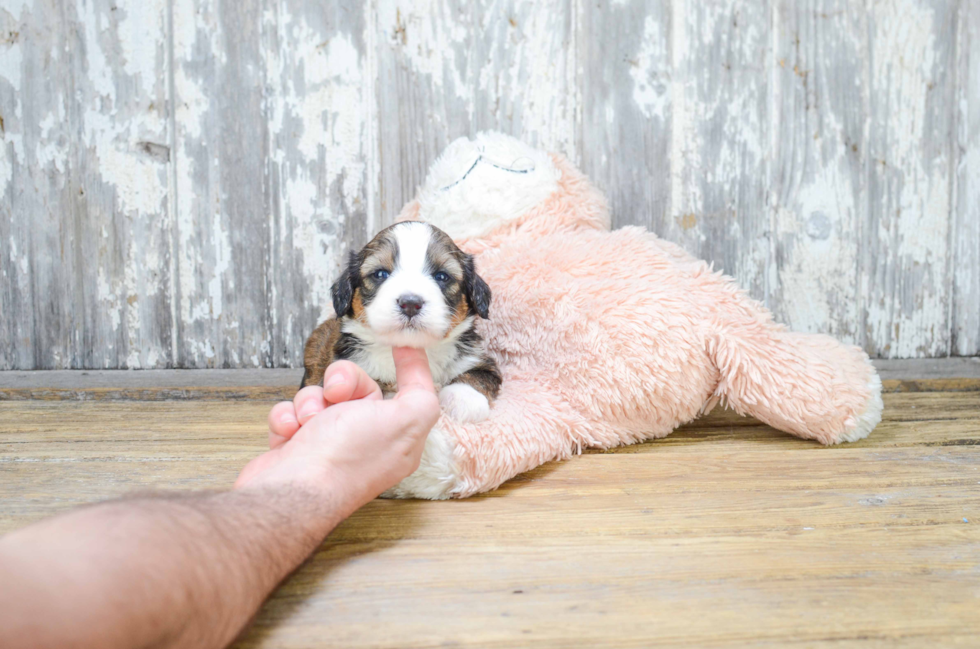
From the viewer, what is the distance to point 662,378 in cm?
193

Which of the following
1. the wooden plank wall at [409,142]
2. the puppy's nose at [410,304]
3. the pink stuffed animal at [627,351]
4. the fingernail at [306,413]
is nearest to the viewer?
the fingernail at [306,413]

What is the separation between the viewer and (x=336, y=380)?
1.41 m

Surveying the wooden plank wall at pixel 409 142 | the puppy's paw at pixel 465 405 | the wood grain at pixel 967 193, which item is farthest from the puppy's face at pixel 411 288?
the wood grain at pixel 967 193

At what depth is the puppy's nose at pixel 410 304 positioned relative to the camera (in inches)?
66.1

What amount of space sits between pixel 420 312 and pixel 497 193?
781mm

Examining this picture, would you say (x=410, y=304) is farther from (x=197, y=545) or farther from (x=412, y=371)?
(x=197, y=545)

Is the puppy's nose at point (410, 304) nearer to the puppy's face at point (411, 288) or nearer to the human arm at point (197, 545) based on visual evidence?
the puppy's face at point (411, 288)

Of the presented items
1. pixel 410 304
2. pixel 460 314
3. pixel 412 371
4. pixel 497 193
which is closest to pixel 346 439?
pixel 412 371

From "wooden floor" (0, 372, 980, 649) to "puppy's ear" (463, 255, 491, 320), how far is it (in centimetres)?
51

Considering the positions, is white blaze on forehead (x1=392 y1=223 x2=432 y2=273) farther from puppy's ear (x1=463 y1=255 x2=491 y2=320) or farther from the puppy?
puppy's ear (x1=463 y1=255 x2=491 y2=320)

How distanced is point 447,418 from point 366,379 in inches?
10.0

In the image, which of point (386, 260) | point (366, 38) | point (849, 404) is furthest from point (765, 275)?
point (366, 38)

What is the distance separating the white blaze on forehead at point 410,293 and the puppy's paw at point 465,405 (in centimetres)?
16

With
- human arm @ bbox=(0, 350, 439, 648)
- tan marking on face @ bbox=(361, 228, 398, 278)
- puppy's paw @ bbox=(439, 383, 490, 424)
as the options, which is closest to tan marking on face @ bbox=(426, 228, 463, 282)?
tan marking on face @ bbox=(361, 228, 398, 278)
